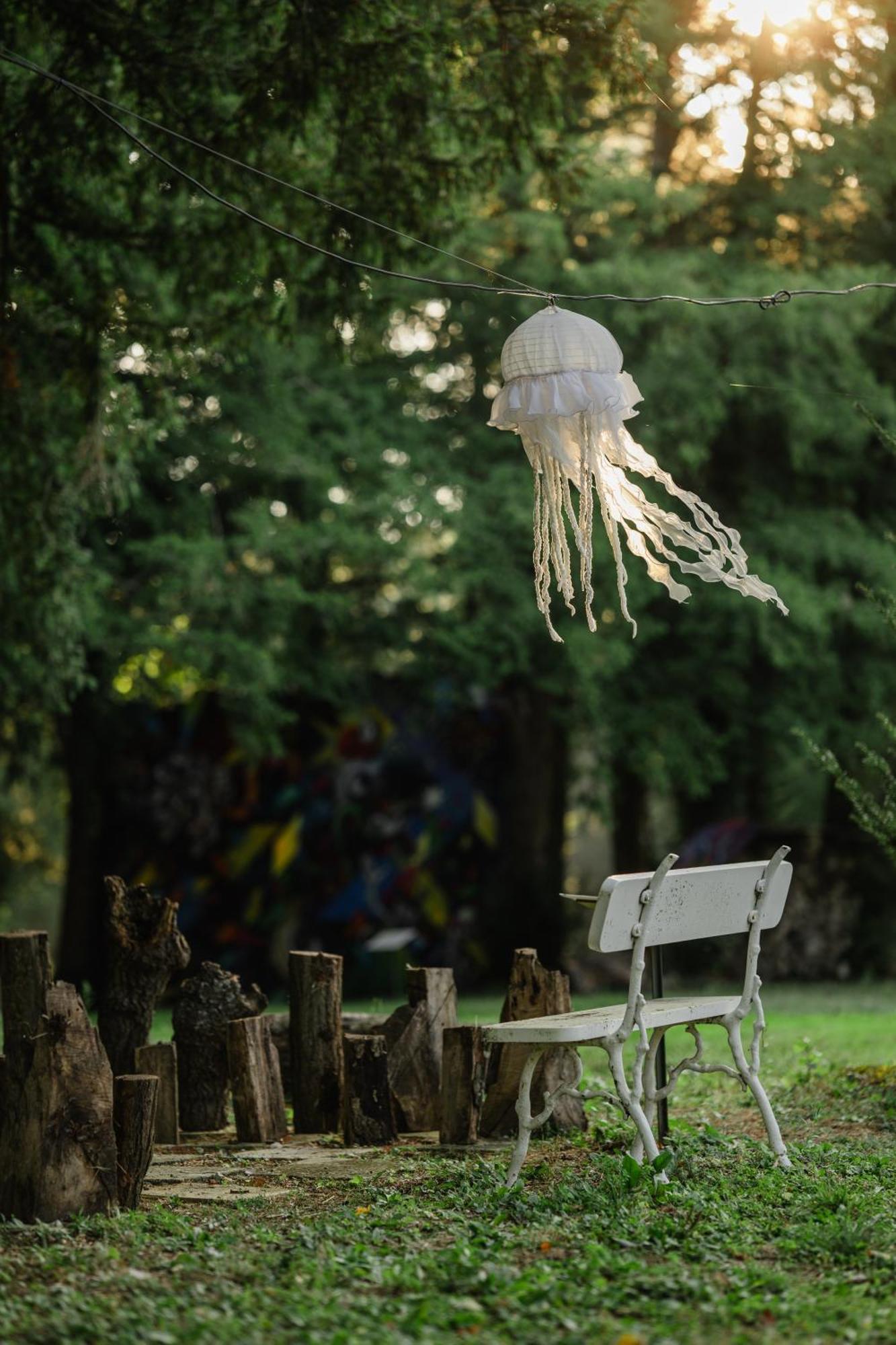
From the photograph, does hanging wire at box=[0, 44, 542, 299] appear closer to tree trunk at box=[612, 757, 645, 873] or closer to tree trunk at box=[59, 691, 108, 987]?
tree trunk at box=[59, 691, 108, 987]

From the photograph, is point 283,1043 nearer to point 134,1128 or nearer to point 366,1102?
point 366,1102

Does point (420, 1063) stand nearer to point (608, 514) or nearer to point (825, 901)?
point (608, 514)

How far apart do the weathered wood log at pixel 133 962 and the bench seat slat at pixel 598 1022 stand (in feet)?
6.50

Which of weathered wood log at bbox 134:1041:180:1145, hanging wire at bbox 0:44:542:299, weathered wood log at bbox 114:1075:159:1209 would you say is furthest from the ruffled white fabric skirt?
weathered wood log at bbox 134:1041:180:1145

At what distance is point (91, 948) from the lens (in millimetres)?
18281

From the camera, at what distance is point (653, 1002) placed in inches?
258

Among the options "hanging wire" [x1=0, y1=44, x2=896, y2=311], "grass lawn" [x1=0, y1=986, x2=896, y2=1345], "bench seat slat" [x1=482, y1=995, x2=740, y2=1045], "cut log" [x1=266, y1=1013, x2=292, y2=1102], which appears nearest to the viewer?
"grass lawn" [x1=0, y1=986, x2=896, y2=1345]

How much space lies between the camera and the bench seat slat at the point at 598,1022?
5.79 m

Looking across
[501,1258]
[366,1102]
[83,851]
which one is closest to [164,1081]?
[366,1102]

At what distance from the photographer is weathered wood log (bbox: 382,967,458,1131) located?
771 cm

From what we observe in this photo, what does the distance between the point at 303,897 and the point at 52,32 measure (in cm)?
1209

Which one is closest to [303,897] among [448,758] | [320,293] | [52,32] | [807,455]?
[448,758]

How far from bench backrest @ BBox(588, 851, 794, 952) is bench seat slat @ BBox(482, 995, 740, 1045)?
0.27 metres

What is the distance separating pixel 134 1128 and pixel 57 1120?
1.48ft
